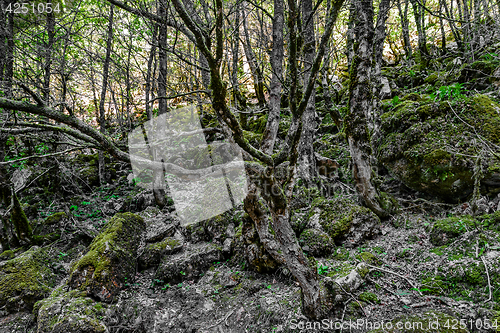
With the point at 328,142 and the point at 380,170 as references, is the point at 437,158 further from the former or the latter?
the point at 328,142

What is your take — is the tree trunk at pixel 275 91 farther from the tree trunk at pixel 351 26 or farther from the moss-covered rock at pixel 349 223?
the moss-covered rock at pixel 349 223

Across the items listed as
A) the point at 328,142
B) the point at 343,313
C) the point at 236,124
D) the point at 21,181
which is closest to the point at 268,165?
the point at 236,124

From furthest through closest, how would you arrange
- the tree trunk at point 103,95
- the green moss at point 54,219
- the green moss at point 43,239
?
the tree trunk at point 103,95, the green moss at point 54,219, the green moss at point 43,239

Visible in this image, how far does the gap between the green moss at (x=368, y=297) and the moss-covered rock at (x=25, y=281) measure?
5.91m

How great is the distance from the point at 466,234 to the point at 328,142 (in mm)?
4819

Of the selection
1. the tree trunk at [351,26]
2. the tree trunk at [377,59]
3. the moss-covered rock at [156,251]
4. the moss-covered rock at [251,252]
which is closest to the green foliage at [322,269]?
the moss-covered rock at [251,252]

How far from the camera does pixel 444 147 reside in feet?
15.2

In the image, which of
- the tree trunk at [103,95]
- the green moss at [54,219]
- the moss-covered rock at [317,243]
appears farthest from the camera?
the tree trunk at [103,95]

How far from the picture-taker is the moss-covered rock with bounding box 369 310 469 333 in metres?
2.54

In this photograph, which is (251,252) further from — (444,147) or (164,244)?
(444,147)

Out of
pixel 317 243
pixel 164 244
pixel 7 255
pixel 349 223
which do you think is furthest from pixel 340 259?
pixel 7 255

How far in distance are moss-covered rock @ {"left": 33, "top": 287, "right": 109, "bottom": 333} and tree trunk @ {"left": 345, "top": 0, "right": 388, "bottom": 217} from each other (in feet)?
17.6

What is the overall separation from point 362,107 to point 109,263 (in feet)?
19.7

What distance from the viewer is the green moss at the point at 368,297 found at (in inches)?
127
